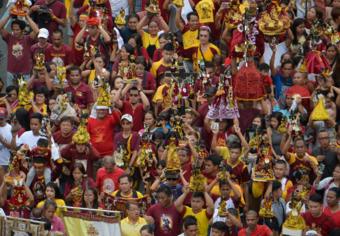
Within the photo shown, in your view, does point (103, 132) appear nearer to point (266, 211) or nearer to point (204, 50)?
point (204, 50)

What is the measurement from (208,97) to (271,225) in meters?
3.67

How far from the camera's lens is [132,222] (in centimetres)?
2675

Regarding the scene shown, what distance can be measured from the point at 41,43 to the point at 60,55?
14.8 inches

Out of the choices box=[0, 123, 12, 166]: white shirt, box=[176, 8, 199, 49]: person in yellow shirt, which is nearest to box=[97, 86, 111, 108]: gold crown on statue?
box=[0, 123, 12, 166]: white shirt

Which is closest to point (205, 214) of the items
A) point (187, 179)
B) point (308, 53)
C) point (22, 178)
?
point (187, 179)

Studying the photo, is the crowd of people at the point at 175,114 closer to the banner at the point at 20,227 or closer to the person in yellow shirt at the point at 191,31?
the person in yellow shirt at the point at 191,31

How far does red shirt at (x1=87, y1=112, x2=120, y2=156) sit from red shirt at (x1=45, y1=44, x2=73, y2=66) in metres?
2.40

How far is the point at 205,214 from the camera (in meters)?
27.1

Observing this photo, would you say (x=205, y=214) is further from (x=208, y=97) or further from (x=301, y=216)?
(x=208, y=97)

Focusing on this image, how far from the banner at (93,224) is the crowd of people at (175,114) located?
1.25 ft

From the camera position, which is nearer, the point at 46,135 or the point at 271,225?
the point at 271,225

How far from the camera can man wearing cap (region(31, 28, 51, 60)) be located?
105 feet

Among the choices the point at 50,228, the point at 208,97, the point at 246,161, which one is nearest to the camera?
the point at 50,228

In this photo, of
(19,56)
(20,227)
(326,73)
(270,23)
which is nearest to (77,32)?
(19,56)
